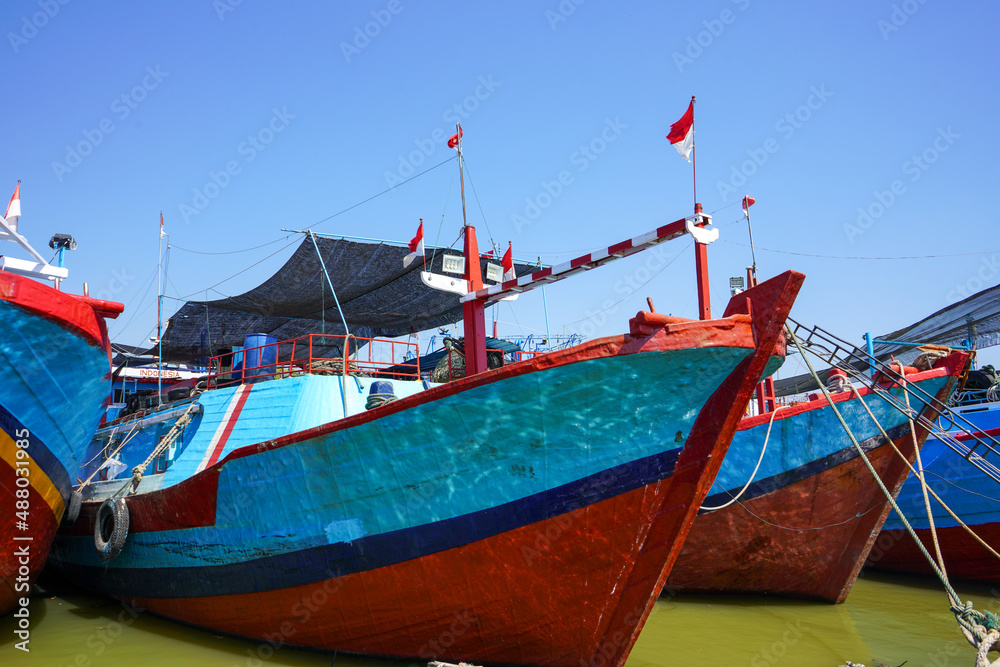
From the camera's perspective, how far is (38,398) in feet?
23.9

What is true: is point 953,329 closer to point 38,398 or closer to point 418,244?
point 418,244

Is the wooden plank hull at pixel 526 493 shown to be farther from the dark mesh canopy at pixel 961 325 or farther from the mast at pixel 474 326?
the dark mesh canopy at pixel 961 325

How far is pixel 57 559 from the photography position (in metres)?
10.8

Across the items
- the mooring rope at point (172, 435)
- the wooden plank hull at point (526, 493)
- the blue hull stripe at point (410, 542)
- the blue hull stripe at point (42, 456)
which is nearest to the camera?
the wooden plank hull at point (526, 493)

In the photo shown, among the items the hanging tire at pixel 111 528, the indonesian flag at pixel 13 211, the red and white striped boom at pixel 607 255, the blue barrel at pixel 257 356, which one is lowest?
the hanging tire at pixel 111 528

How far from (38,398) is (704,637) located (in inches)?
329

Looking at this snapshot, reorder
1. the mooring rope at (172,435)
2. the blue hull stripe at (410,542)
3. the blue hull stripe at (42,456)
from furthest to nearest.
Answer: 1. the mooring rope at (172,435)
2. the blue hull stripe at (42,456)
3. the blue hull stripe at (410,542)

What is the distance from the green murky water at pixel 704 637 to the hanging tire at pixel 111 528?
1040mm

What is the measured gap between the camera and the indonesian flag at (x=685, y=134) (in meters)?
7.41

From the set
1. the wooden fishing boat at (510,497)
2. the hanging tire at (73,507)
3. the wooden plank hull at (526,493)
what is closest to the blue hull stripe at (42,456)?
the hanging tire at (73,507)

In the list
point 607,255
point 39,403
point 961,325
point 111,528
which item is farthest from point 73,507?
point 961,325

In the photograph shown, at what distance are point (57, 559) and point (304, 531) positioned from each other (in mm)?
7130

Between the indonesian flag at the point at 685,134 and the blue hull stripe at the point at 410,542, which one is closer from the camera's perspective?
the blue hull stripe at the point at 410,542

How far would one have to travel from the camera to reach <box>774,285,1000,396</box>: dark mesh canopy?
15570mm
